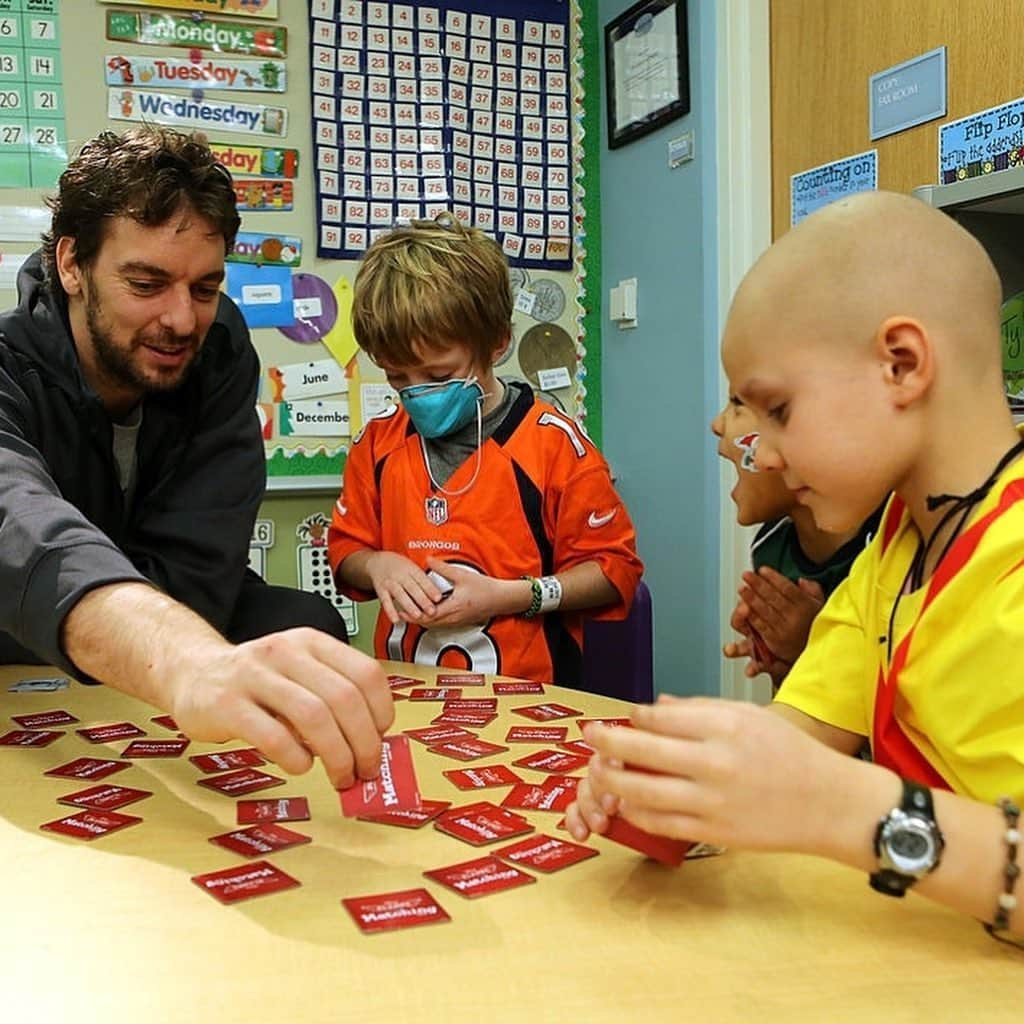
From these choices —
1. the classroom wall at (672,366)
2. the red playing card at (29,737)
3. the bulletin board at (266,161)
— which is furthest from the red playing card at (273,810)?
the bulletin board at (266,161)

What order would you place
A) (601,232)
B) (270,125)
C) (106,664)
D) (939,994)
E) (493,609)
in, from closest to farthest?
(939,994)
(106,664)
(493,609)
(270,125)
(601,232)

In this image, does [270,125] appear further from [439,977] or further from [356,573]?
[439,977]

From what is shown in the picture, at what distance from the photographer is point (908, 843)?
65 cm

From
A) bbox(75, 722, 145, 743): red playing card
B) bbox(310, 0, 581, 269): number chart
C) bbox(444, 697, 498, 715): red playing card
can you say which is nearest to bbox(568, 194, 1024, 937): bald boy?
bbox(444, 697, 498, 715): red playing card

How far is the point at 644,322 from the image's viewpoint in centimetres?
312

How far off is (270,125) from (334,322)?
1.84ft

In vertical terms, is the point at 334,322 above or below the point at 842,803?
above

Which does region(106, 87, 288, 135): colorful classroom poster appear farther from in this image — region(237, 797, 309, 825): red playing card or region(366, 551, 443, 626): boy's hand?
region(237, 797, 309, 825): red playing card

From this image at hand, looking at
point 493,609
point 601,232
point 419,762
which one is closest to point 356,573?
point 493,609

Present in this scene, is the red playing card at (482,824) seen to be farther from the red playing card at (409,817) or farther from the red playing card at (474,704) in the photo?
Answer: the red playing card at (474,704)

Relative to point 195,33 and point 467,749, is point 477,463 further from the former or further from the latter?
point 195,33

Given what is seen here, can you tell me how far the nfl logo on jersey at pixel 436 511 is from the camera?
205 cm

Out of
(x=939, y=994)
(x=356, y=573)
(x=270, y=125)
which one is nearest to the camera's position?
(x=939, y=994)

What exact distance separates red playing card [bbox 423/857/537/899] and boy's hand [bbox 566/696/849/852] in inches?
6.5
